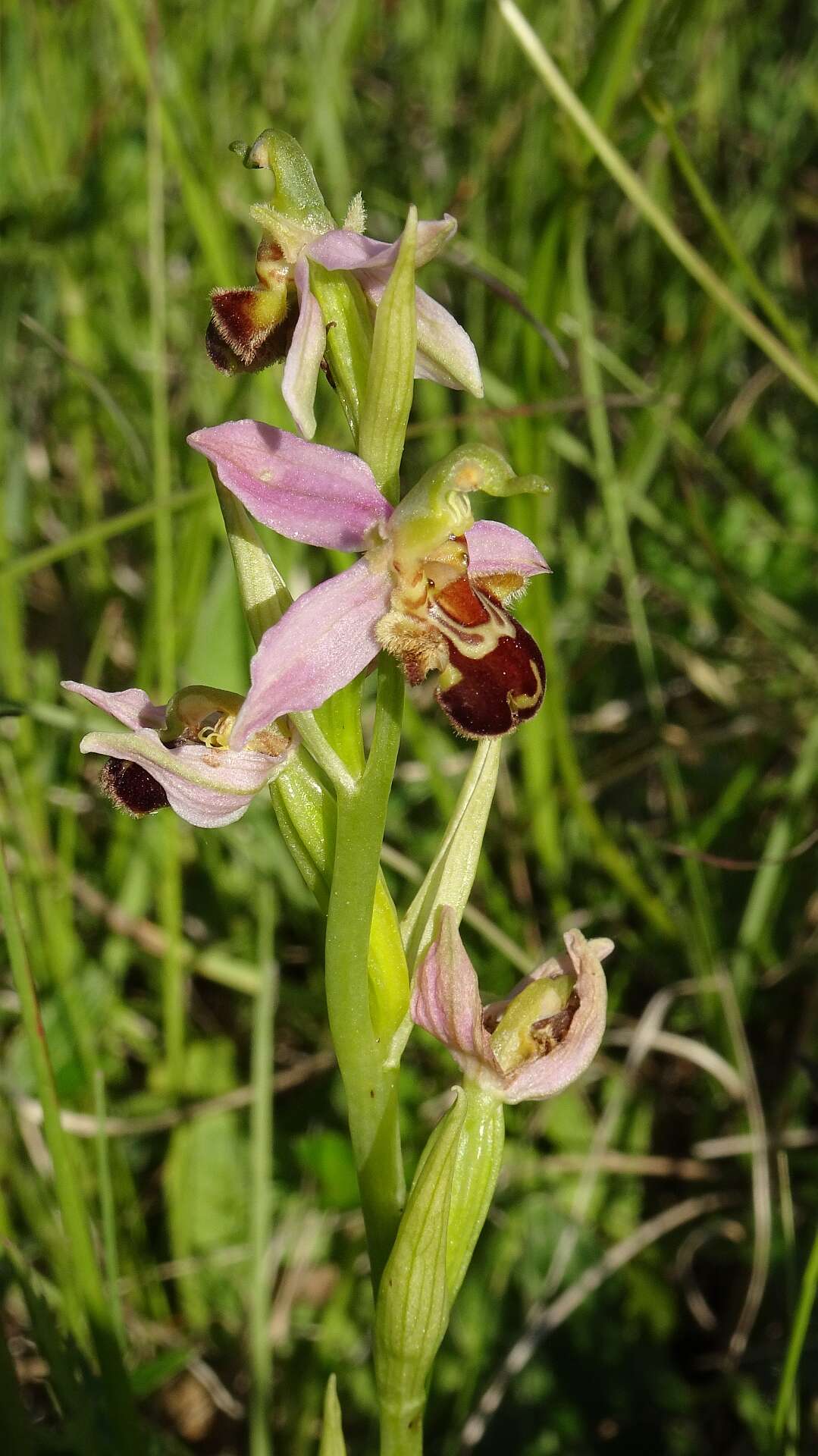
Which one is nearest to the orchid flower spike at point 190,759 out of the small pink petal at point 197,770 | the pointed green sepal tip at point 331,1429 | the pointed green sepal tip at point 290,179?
the small pink petal at point 197,770

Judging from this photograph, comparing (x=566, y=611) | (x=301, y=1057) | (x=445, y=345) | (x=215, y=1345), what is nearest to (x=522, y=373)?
(x=566, y=611)

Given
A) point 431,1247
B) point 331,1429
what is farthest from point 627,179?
point 331,1429

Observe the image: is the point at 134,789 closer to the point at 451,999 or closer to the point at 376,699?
the point at 376,699

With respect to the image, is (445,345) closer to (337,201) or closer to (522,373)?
(522,373)

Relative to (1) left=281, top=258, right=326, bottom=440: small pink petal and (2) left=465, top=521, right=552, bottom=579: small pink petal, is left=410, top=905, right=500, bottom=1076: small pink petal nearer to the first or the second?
(2) left=465, top=521, right=552, bottom=579: small pink petal

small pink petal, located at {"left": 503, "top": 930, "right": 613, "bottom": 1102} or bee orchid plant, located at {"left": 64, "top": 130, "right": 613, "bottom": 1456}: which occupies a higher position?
bee orchid plant, located at {"left": 64, "top": 130, "right": 613, "bottom": 1456}

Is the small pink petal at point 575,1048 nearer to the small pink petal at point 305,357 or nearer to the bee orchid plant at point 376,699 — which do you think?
the bee orchid plant at point 376,699

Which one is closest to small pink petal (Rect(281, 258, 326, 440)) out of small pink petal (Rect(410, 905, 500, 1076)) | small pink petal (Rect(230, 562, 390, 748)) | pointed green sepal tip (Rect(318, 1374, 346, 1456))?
small pink petal (Rect(230, 562, 390, 748))
